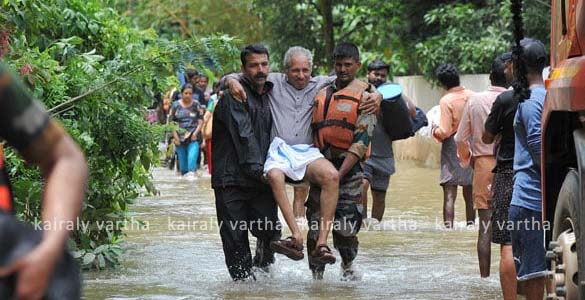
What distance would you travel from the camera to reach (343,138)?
920 cm

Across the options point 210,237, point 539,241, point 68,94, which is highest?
point 68,94

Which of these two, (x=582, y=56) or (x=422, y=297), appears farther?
(x=422, y=297)

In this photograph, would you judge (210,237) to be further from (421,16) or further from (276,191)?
(421,16)

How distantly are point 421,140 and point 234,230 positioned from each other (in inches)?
562

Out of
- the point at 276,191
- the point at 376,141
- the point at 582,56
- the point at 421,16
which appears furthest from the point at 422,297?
the point at 421,16

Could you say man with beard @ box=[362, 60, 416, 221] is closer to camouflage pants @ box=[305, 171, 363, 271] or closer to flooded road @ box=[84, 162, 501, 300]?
flooded road @ box=[84, 162, 501, 300]

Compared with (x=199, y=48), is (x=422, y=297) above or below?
below

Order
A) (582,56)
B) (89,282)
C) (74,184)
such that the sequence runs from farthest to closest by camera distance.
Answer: (89,282)
(582,56)
(74,184)

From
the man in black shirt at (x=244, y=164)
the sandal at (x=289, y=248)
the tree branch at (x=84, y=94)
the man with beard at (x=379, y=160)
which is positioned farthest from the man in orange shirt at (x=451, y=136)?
the tree branch at (x=84, y=94)

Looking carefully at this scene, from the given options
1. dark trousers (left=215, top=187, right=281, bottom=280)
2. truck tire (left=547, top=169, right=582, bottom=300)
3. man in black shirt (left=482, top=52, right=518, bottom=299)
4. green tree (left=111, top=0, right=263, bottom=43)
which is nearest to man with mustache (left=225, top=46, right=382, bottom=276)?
dark trousers (left=215, top=187, right=281, bottom=280)

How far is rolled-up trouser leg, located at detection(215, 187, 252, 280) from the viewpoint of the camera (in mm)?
9312

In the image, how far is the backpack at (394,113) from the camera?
12.0m

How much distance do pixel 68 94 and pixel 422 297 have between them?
2.78 meters

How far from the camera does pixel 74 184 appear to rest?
2.81 m
